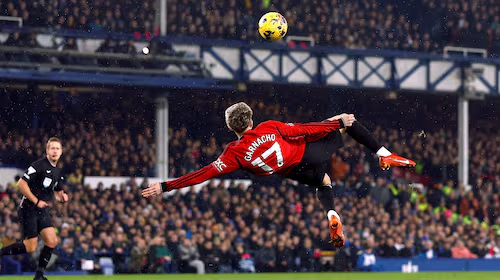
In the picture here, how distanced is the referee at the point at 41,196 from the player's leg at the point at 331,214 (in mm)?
3760

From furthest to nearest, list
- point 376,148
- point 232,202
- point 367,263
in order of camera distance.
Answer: point 232,202 → point 367,263 → point 376,148

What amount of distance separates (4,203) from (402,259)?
926 centimetres

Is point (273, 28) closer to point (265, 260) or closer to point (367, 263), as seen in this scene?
point (265, 260)

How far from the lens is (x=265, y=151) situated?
1266 centimetres

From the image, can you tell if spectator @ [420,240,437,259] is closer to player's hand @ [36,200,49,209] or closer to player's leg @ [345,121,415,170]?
player's hand @ [36,200,49,209]

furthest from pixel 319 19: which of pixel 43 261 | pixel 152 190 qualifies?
pixel 152 190

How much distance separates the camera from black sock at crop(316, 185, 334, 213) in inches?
541

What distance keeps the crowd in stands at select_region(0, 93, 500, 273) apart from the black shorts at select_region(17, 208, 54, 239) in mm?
6640

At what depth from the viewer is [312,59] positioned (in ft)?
104

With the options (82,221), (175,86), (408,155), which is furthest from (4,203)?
(408,155)

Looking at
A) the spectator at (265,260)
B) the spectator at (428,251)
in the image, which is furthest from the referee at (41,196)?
the spectator at (428,251)

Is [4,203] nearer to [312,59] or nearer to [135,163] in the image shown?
[135,163]

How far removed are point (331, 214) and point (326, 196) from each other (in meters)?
0.37

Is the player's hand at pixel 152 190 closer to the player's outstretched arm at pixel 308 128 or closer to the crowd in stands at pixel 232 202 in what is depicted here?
the player's outstretched arm at pixel 308 128
